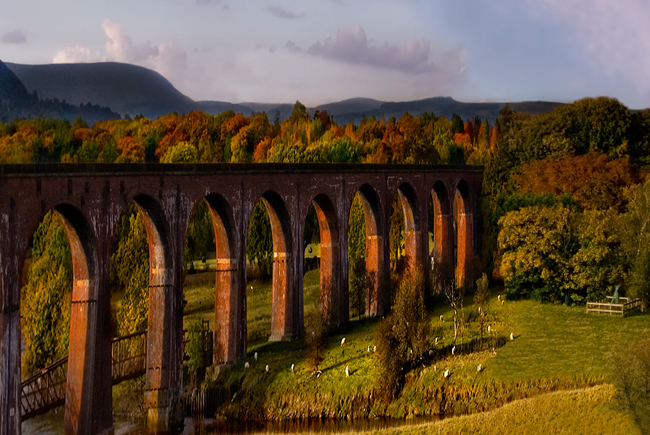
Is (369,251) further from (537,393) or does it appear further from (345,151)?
(345,151)

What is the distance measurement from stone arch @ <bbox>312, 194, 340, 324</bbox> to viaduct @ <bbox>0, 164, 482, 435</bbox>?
59 mm

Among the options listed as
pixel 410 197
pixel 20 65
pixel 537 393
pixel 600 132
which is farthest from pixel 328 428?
pixel 20 65

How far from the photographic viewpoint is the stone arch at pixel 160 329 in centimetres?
3338

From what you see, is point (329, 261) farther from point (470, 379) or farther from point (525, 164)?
point (525, 164)

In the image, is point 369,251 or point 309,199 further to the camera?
point 369,251

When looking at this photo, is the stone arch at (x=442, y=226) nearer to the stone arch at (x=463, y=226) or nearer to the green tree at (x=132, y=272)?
the stone arch at (x=463, y=226)

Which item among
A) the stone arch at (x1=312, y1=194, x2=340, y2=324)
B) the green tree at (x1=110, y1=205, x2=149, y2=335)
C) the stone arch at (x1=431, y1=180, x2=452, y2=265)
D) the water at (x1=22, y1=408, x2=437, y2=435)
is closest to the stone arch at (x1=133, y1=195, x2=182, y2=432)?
the water at (x1=22, y1=408, x2=437, y2=435)

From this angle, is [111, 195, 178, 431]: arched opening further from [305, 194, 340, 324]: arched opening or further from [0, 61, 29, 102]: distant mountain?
[0, 61, 29, 102]: distant mountain

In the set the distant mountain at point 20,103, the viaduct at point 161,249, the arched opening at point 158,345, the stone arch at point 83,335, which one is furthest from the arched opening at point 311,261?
the distant mountain at point 20,103

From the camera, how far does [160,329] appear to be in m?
33.7

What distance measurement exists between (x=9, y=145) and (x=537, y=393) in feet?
173

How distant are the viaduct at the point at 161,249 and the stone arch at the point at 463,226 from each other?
590 inches

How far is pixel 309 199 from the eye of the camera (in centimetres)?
4334

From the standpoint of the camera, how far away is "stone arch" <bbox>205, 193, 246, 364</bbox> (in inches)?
1501
